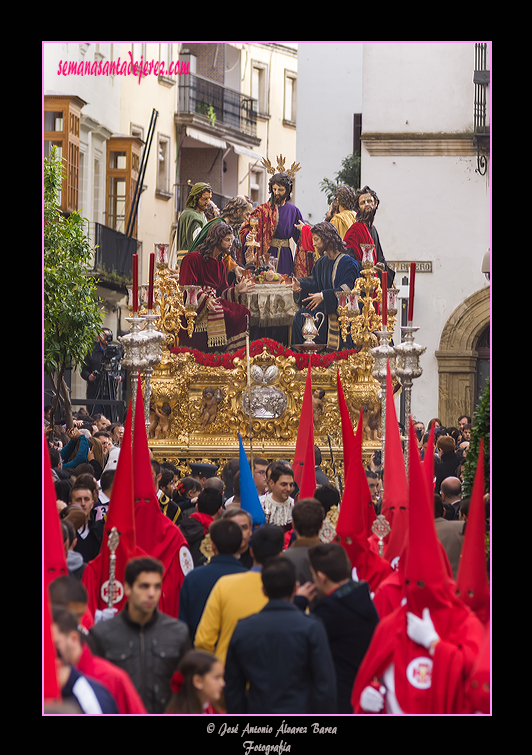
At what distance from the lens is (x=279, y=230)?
14.0 meters

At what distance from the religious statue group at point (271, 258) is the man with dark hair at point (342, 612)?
7.93 metres

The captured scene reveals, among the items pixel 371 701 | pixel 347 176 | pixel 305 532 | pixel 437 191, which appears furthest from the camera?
pixel 347 176

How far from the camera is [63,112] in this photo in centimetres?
2086

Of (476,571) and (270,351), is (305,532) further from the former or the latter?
(270,351)

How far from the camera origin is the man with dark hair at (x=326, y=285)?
1330 centimetres

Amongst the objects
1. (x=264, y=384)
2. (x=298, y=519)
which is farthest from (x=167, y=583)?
(x=264, y=384)

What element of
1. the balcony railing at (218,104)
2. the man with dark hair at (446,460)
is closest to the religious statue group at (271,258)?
the man with dark hair at (446,460)

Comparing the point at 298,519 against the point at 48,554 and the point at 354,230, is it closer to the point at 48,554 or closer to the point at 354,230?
the point at 48,554

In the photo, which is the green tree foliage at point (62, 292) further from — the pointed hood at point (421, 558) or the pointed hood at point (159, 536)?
the pointed hood at point (421, 558)

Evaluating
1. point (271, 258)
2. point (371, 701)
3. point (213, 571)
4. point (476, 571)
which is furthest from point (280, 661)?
point (271, 258)

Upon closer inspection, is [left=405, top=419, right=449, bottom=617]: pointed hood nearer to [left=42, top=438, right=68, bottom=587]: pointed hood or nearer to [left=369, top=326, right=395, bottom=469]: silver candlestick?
[left=42, top=438, right=68, bottom=587]: pointed hood

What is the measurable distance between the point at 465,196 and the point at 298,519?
16.2m

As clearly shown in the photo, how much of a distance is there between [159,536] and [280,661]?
2.22 m
